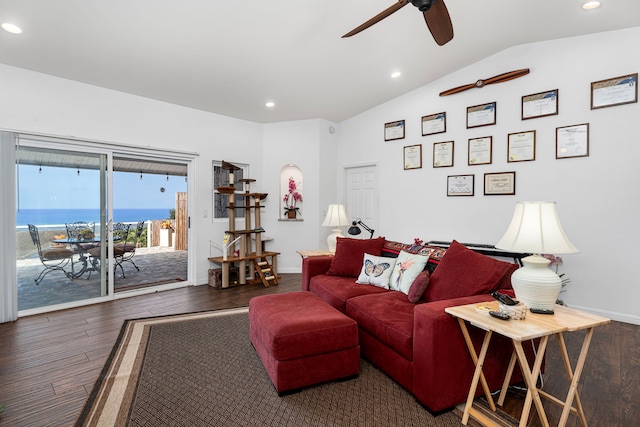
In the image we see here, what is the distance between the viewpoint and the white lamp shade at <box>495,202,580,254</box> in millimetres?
1723

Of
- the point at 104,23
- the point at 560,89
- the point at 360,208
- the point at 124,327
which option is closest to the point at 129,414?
the point at 124,327

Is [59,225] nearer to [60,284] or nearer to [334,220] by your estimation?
[60,284]

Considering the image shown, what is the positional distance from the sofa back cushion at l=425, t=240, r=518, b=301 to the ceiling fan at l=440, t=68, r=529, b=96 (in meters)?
2.74

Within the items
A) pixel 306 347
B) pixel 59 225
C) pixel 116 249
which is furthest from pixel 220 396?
pixel 116 249

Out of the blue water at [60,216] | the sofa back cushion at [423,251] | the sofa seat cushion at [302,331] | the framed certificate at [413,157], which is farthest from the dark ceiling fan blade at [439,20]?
the blue water at [60,216]

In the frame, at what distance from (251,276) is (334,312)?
119 inches

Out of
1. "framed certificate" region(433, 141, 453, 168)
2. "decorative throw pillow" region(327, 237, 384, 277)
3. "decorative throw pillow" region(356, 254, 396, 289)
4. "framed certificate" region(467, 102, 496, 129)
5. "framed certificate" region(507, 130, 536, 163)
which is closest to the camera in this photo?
"decorative throw pillow" region(356, 254, 396, 289)

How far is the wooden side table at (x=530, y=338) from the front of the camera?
4.86ft

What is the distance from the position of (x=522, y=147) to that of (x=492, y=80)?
38.3 inches

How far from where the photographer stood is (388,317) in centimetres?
221

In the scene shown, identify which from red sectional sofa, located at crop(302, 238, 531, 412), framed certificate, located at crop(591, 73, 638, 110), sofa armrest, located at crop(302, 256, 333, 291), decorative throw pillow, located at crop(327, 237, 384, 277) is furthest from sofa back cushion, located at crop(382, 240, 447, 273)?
framed certificate, located at crop(591, 73, 638, 110)

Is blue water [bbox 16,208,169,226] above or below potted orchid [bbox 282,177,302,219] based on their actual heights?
below

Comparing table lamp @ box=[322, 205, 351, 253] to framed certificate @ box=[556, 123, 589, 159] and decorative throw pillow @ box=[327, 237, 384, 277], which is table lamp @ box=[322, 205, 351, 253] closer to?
decorative throw pillow @ box=[327, 237, 384, 277]

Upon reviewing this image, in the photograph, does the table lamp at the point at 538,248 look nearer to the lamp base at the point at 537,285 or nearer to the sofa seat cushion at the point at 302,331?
the lamp base at the point at 537,285
